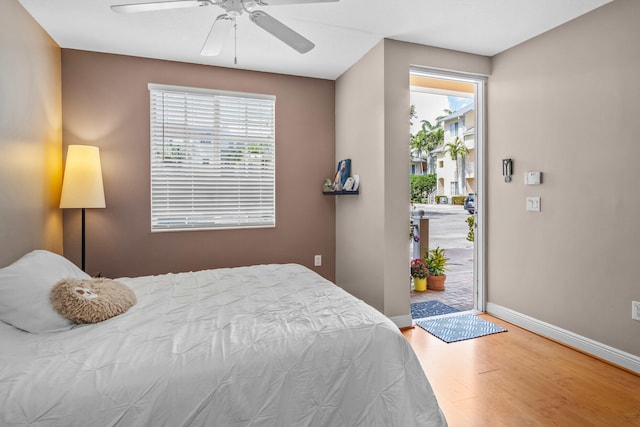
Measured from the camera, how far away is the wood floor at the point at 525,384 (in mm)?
1923

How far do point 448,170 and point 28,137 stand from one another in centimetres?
446

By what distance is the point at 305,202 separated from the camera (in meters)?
4.02

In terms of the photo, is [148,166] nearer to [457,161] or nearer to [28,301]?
[28,301]

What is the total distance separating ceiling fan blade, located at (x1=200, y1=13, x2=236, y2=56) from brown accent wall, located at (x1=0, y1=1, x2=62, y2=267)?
1.30 m

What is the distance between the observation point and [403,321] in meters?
3.22

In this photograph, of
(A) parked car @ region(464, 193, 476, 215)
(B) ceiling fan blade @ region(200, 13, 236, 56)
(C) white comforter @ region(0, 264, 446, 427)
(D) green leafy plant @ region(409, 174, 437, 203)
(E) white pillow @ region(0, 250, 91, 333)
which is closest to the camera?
(C) white comforter @ region(0, 264, 446, 427)

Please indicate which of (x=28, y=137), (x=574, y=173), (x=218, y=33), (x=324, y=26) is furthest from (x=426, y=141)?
(x=28, y=137)

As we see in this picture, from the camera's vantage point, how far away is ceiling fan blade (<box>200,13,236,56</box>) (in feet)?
6.58

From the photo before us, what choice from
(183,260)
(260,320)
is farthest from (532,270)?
(183,260)

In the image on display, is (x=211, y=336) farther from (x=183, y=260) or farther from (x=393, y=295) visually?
(x=183, y=260)

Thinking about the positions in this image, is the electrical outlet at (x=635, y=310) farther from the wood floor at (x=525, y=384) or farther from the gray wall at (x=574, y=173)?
the wood floor at (x=525, y=384)

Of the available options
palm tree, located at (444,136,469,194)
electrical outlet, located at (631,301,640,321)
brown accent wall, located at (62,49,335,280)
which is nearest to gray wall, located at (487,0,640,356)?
electrical outlet, located at (631,301,640,321)

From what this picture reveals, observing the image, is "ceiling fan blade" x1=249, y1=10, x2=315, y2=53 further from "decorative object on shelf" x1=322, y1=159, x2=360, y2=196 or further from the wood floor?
the wood floor

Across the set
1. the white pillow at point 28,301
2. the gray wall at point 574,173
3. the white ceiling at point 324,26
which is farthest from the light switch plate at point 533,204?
the white pillow at point 28,301
